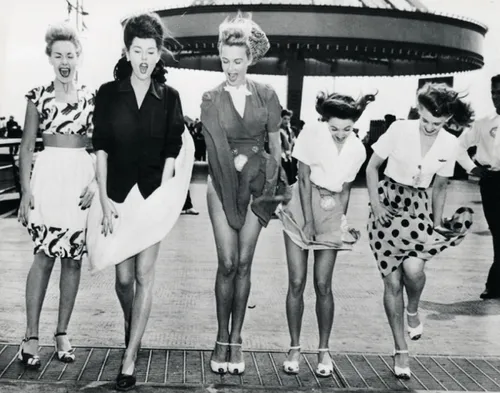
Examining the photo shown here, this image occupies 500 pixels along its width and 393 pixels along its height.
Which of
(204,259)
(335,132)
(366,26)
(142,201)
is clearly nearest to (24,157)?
(142,201)

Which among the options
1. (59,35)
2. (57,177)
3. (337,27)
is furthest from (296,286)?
(337,27)

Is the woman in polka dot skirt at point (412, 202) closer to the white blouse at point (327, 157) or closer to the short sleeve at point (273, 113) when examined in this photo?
the white blouse at point (327, 157)

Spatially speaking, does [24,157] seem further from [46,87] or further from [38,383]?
[38,383]

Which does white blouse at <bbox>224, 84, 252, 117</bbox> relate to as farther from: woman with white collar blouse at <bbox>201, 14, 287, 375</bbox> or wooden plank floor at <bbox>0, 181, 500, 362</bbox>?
wooden plank floor at <bbox>0, 181, 500, 362</bbox>

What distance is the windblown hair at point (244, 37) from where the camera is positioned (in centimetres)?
406

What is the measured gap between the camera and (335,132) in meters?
4.18

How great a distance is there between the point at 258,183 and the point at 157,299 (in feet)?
7.00

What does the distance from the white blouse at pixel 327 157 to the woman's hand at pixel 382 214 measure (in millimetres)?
260

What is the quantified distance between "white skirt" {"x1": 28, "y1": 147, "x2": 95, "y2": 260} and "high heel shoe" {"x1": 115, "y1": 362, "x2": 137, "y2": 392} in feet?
2.64

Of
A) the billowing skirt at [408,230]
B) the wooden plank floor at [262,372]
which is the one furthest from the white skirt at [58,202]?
the billowing skirt at [408,230]

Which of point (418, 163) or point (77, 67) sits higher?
point (77, 67)

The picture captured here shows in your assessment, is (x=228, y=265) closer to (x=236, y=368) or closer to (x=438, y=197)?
(x=236, y=368)

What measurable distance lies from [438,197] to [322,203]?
0.71 meters

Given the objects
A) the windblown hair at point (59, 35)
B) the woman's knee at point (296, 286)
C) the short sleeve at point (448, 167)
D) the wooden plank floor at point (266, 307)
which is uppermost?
the windblown hair at point (59, 35)
